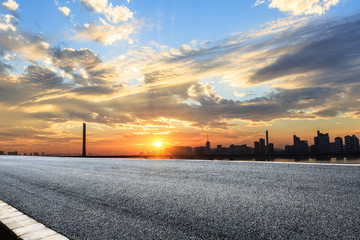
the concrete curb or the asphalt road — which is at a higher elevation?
the asphalt road

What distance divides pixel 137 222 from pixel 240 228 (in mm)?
1528

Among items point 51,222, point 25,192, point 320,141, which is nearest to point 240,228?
point 51,222

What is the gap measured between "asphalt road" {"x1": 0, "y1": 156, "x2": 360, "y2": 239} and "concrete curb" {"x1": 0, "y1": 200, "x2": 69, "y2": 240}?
0.15 metres

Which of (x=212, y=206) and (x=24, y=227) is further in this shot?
(x=212, y=206)

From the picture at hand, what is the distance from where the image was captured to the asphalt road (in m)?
3.45

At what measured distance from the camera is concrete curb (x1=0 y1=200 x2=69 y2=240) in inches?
144

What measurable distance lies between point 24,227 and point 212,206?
3025 mm

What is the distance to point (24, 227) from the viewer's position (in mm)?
4121

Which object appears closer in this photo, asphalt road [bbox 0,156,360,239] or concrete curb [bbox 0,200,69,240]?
asphalt road [bbox 0,156,360,239]

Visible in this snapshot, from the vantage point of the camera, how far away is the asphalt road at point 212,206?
345 cm

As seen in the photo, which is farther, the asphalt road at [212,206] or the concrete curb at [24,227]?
the concrete curb at [24,227]

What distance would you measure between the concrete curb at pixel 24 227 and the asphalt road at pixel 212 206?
0.49 ft

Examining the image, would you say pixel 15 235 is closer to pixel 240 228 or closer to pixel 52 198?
pixel 52 198

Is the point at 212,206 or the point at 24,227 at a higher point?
the point at 212,206
